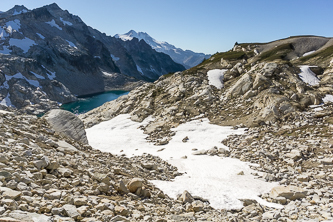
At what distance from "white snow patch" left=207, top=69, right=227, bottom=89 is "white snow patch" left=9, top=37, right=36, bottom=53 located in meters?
183

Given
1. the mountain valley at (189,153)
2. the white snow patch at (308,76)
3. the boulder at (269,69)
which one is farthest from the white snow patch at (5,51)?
the white snow patch at (308,76)

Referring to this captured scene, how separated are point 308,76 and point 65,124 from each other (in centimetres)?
4072

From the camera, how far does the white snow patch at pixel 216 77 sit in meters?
47.9

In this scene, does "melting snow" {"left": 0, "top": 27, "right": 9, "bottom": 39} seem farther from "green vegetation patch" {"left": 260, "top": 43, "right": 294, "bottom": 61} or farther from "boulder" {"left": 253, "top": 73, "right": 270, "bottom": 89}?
"boulder" {"left": 253, "top": 73, "right": 270, "bottom": 89}

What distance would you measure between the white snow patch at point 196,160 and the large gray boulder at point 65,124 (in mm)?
7645

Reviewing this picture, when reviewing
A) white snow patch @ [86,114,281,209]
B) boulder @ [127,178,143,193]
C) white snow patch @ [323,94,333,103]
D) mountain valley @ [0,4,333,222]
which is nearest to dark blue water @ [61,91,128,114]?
mountain valley @ [0,4,333,222]

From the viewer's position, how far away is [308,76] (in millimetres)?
40250

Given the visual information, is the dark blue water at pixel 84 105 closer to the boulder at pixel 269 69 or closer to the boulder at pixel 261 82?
the boulder at pixel 269 69

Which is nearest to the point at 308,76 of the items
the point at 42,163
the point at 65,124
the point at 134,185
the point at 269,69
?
the point at 269,69

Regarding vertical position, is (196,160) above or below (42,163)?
below

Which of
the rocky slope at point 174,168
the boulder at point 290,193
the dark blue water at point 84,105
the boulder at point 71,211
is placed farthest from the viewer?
the dark blue water at point 84,105

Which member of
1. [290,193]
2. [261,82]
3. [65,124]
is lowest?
[290,193]

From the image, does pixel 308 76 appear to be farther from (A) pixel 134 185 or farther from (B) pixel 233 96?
(A) pixel 134 185

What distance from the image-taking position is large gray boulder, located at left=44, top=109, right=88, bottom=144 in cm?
2128
